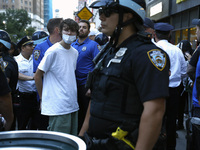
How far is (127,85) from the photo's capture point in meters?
1.93

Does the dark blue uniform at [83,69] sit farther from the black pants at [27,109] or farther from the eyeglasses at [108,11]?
the eyeglasses at [108,11]

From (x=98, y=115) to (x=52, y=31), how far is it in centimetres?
322

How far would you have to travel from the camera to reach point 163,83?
6.01 feet

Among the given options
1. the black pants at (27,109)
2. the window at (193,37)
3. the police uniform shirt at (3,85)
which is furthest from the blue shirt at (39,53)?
the window at (193,37)

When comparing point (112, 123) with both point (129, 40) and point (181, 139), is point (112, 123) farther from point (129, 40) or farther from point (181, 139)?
point (181, 139)

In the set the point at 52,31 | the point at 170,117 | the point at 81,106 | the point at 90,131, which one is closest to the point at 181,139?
the point at 170,117

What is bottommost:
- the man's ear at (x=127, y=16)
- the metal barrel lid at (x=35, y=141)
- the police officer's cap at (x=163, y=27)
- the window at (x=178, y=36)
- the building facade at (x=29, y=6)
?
the metal barrel lid at (x=35, y=141)

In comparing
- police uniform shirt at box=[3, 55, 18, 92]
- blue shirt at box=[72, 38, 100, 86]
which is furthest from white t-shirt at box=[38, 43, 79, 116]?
blue shirt at box=[72, 38, 100, 86]

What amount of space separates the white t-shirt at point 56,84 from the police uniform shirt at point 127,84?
1.84m

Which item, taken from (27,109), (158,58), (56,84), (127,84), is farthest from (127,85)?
(27,109)

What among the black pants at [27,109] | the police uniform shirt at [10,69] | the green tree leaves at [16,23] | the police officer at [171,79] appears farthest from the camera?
the green tree leaves at [16,23]

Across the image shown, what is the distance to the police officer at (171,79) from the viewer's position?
4.74 meters

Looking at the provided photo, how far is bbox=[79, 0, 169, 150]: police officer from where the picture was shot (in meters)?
1.81

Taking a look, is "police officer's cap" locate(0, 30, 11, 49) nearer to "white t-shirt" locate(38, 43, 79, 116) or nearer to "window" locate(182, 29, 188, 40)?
"white t-shirt" locate(38, 43, 79, 116)
